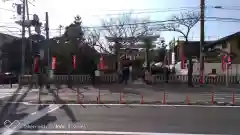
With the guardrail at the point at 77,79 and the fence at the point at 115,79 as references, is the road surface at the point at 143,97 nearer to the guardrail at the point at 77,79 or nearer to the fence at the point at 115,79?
the fence at the point at 115,79

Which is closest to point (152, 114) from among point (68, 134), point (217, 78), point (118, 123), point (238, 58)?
point (118, 123)

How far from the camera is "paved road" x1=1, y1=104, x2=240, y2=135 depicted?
26.8 ft

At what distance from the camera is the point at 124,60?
115 feet

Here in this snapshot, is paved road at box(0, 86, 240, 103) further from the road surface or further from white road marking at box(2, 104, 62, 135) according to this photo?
white road marking at box(2, 104, 62, 135)

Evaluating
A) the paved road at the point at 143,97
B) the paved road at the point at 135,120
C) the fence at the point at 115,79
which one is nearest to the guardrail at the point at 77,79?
the fence at the point at 115,79

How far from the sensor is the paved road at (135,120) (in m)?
8.16

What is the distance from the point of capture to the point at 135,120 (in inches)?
374

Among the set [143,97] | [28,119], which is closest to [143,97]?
[143,97]

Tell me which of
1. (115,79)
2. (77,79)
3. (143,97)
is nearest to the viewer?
(143,97)

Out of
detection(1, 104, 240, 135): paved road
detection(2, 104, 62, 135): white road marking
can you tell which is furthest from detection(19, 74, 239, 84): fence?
detection(2, 104, 62, 135): white road marking

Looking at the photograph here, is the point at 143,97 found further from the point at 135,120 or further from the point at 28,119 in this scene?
the point at 28,119

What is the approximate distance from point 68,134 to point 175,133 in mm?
3059

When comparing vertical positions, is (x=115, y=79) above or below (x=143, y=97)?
above

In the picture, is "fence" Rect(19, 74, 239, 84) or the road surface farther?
"fence" Rect(19, 74, 239, 84)
